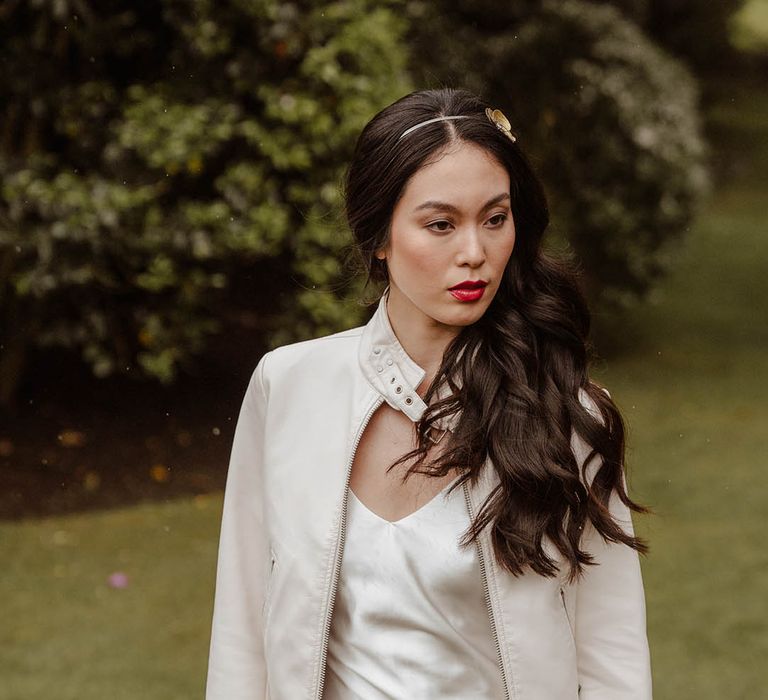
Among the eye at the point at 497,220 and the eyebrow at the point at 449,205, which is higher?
the eyebrow at the point at 449,205

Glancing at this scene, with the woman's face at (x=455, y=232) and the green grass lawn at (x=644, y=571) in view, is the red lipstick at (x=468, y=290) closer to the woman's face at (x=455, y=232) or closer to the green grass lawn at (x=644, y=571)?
the woman's face at (x=455, y=232)

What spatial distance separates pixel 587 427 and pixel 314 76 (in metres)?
4.86

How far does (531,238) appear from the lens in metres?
2.49

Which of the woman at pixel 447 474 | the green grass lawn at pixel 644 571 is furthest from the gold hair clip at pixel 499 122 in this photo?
the green grass lawn at pixel 644 571

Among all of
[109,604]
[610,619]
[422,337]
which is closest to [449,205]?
[422,337]

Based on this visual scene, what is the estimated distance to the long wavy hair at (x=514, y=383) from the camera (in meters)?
2.28

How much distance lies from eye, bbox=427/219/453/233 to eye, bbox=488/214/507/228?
3.0 inches

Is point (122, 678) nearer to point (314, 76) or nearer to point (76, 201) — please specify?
point (76, 201)

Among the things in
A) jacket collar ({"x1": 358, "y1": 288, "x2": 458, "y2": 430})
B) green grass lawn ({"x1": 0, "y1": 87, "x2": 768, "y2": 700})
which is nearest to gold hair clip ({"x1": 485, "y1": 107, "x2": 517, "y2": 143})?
jacket collar ({"x1": 358, "y1": 288, "x2": 458, "y2": 430})

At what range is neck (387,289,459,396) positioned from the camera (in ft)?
8.02

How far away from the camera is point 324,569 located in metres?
2.30

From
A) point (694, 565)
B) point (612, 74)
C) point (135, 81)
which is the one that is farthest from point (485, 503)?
point (612, 74)

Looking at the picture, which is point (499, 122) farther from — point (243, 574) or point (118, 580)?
point (118, 580)

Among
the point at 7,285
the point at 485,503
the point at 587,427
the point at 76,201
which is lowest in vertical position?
the point at 7,285
